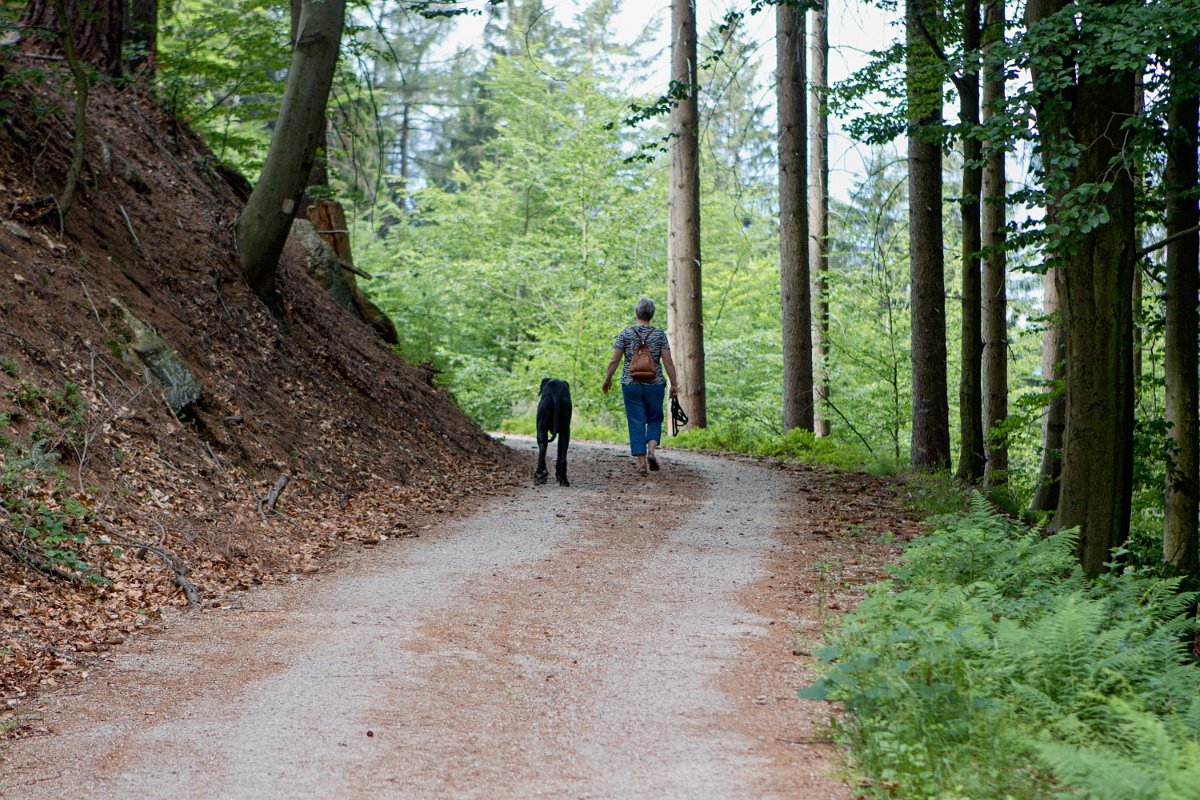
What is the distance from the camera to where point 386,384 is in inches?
570

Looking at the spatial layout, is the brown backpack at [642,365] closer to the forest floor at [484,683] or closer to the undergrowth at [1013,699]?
the forest floor at [484,683]

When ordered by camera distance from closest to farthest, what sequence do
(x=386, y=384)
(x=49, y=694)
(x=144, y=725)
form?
1. (x=144, y=725)
2. (x=49, y=694)
3. (x=386, y=384)

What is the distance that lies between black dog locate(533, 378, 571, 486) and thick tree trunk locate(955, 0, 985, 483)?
15.5 feet

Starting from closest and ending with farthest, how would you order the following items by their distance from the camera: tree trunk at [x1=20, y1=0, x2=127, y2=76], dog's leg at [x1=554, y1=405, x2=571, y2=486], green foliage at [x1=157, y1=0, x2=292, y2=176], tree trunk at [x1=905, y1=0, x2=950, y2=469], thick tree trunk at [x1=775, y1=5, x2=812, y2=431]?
1. dog's leg at [x1=554, y1=405, x2=571, y2=486]
2. tree trunk at [x1=20, y1=0, x2=127, y2=76]
3. tree trunk at [x1=905, y1=0, x2=950, y2=469]
4. green foliage at [x1=157, y1=0, x2=292, y2=176]
5. thick tree trunk at [x1=775, y1=5, x2=812, y2=431]

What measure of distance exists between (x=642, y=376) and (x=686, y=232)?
8.38 m

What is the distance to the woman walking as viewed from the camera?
13812 millimetres

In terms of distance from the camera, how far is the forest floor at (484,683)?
4020mm

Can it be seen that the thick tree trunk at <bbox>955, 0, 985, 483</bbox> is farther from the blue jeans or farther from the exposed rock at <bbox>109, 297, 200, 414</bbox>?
the exposed rock at <bbox>109, 297, 200, 414</bbox>

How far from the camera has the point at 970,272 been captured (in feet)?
41.5

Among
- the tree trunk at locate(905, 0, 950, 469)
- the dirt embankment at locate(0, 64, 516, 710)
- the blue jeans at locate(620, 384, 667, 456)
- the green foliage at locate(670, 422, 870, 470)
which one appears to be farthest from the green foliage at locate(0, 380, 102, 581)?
the green foliage at locate(670, 422, 870, 470)

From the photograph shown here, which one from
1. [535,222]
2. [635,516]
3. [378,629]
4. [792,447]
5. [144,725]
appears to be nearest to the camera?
[144,725]

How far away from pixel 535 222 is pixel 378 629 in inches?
1153

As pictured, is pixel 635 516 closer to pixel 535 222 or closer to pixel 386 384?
pixel 386 384

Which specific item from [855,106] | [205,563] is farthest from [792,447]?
[205,563]
